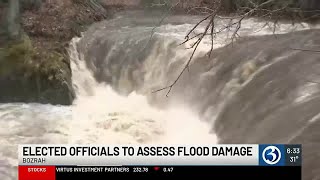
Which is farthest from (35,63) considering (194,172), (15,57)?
(194,172)

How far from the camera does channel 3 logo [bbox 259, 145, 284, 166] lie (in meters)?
3.93

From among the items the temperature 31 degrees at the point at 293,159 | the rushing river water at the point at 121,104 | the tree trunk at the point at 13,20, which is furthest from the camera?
the tree trunk at the point at 13,20

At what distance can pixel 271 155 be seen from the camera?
3973 millimetres

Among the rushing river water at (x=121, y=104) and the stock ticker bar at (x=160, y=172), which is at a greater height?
the stock ticker bar at (x=160, y=172)

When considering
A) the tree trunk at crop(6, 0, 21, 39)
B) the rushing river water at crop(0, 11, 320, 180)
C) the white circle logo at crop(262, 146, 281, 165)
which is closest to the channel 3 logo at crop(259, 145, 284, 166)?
Answer: the white circle logo at crop(262, 146, 281, 165)

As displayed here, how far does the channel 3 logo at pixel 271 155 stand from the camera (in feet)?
12.9

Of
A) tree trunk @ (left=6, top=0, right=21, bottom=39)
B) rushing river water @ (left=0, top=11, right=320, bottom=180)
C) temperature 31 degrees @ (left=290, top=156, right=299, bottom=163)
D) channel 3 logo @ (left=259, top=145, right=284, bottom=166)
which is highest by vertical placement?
tree trunk @ (left=6, top=0, right=21, bottom=39)

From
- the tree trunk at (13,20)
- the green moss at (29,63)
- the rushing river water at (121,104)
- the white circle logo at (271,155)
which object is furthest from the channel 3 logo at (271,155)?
the tree trunk at (13,20)

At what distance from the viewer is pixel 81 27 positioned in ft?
41.6

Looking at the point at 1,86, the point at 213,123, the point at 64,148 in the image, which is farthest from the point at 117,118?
the point at 64,148

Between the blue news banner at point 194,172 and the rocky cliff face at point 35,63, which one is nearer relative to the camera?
the blue news banner at point 194,172

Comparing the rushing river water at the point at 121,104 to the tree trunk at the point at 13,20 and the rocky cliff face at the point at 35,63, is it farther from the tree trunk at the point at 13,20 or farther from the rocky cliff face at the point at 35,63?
the tree trunk at the point at 13,20

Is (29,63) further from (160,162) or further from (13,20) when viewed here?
(160,162)

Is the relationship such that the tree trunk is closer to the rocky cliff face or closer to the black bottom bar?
the rocky cliff face
